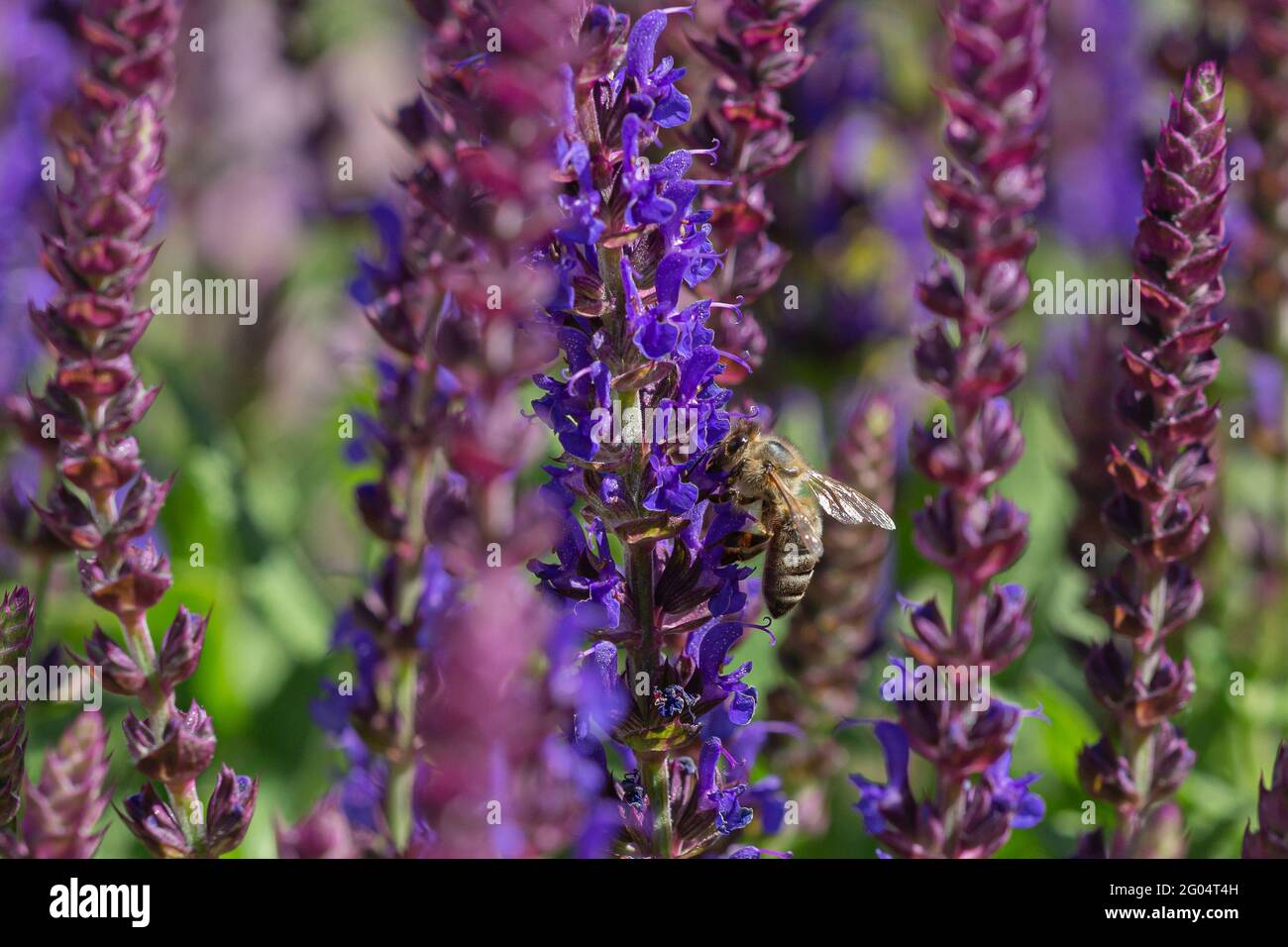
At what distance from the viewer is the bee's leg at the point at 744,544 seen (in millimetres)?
2268

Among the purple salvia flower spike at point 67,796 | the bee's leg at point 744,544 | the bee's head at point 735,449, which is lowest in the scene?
the purple salvia flower spike at point 67,796

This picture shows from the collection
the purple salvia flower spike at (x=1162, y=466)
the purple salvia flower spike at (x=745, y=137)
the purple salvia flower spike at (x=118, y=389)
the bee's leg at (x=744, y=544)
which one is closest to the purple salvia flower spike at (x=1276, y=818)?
the purple salvia flower spike at (x=1162, y=466)

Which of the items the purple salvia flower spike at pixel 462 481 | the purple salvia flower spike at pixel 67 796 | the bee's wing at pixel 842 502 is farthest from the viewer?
the bee's wing at pixel 842 502

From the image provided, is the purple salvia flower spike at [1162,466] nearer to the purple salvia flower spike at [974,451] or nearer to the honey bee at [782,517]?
the purple salvia flower spike at [974,451]

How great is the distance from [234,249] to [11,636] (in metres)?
5.30

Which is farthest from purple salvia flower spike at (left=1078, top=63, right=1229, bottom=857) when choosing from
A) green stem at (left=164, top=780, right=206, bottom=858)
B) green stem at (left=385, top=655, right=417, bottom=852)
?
green stem at (left=164, top=780, right=206, bottom=858)

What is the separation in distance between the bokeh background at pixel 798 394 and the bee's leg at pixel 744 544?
56cm

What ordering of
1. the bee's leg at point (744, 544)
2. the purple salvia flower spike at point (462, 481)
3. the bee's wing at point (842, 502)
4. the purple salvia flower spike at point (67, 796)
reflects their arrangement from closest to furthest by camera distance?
1. the purple salvia flower spike at point (462, 481)
2. the purple salvia flower spike at point (67, 796)
3. the bee's leg at point (744, 544)
4. the bee's wing at point (842, 502)

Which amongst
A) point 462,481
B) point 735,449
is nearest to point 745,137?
point 735,449

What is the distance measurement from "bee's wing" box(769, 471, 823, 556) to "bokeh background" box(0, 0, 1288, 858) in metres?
0.46

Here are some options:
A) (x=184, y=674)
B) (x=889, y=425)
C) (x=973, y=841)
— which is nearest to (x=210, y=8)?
(x=889, y=425)

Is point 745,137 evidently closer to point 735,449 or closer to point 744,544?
point 735,449

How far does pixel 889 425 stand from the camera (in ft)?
10.5
